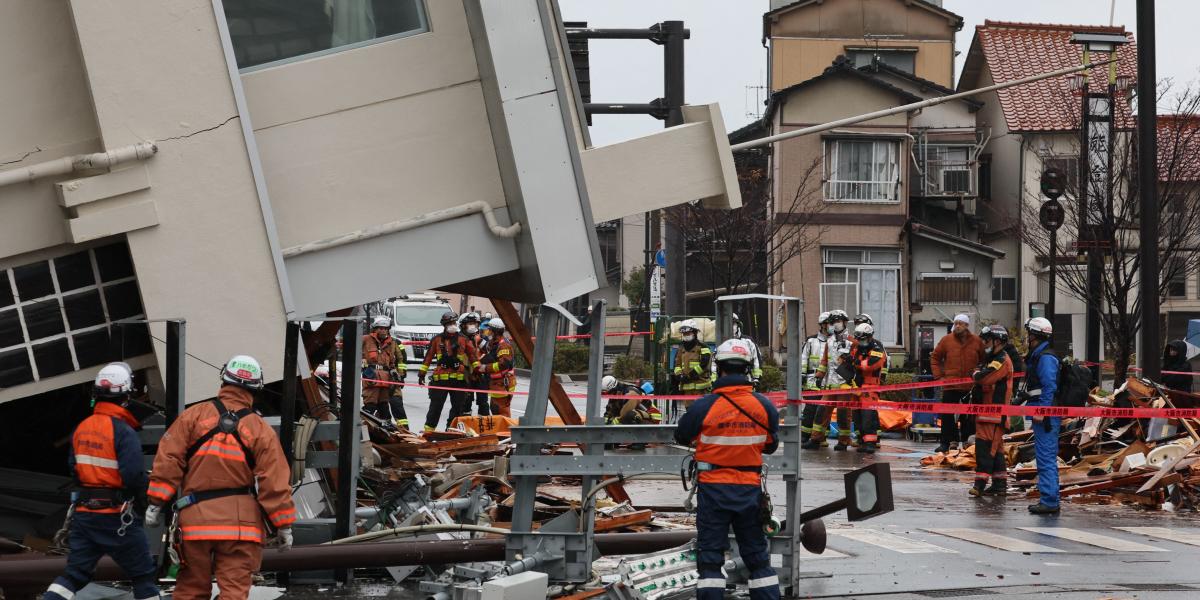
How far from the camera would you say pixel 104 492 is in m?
7.43

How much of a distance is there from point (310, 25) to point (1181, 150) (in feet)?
72.2

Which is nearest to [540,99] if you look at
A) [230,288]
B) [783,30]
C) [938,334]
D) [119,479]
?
[230,288]

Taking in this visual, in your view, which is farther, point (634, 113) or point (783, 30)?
point (783, 30)

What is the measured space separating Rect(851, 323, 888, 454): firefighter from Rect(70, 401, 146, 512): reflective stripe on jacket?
13046mm

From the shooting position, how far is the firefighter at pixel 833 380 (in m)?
19.6

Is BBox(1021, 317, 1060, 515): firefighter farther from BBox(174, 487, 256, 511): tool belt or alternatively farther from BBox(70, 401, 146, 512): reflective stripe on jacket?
BBox(70, 401, 146, 512): reflective stripe on jacket

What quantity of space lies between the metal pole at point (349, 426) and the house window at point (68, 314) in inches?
53.8

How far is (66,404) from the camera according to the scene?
35.3 ft

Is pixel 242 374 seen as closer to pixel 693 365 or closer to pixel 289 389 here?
pixel 289 389

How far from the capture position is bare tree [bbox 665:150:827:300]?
37906mm

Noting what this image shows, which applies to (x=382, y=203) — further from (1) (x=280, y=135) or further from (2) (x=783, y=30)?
(2) (x=783, y=30)

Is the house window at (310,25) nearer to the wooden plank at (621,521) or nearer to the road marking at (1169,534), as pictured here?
the wooden plank at (621,521)

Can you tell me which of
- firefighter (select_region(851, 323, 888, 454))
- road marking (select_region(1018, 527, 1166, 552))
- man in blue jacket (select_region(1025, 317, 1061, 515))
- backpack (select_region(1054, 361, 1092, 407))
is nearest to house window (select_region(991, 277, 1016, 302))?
firefighter (select_region(851, 323, 888, 454))

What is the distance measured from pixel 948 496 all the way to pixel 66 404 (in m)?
8.81
